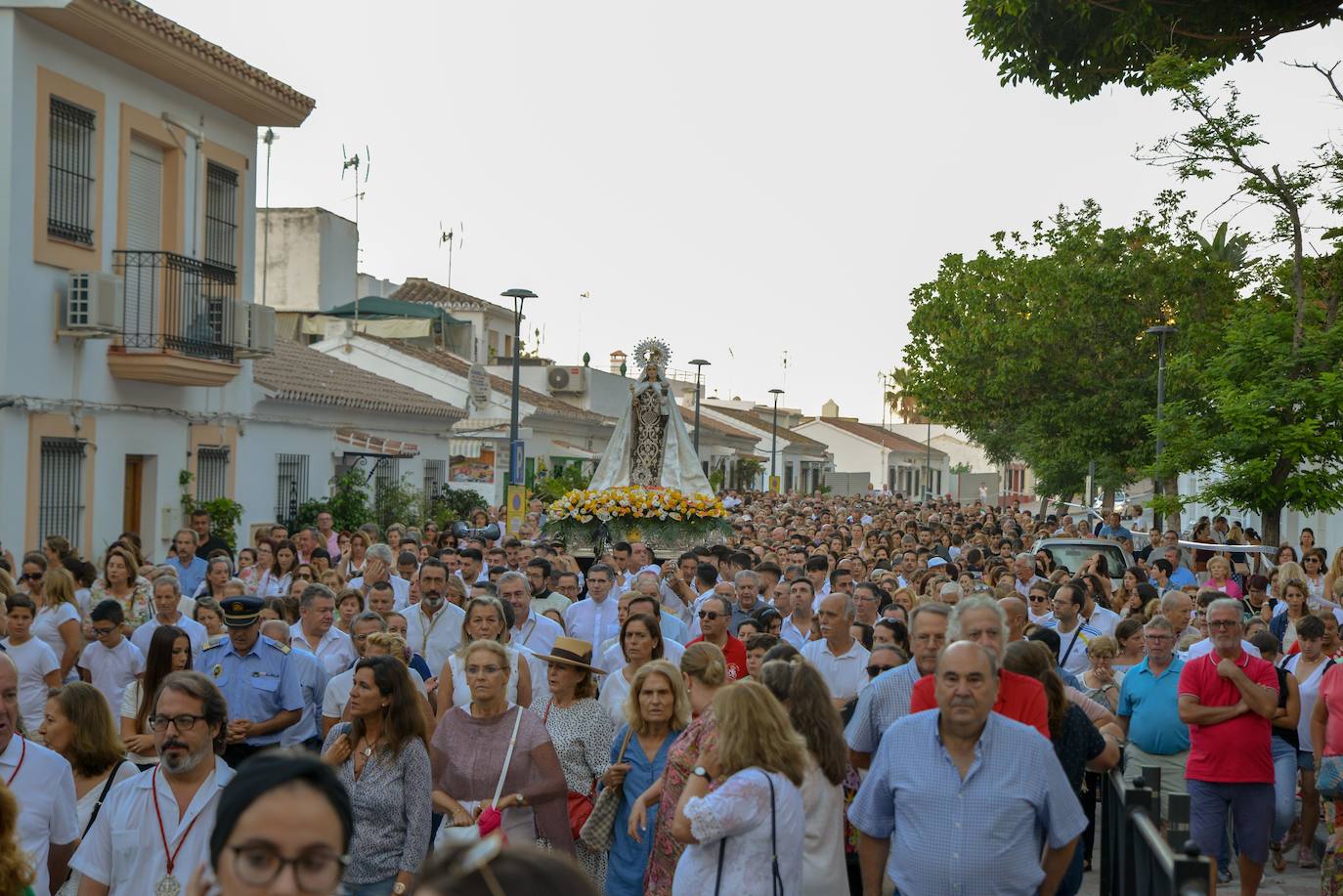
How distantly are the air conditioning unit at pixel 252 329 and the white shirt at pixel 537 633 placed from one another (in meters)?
13.3

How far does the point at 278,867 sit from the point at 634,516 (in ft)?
60.1

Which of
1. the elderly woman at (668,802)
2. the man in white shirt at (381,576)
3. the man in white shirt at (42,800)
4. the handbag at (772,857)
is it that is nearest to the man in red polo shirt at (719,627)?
the elderly woman at (668,802)

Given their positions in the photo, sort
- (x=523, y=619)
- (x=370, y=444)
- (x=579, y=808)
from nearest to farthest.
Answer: (x=579, y=808), (x=523, y=619), (x=370, y=444)

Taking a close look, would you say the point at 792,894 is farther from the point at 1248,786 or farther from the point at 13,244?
the point at 13,244

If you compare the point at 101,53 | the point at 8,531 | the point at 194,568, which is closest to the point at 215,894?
the point at 194,568

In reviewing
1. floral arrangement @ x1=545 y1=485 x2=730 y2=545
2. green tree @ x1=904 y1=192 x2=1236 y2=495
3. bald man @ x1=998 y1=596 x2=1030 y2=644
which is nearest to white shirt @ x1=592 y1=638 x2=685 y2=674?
bald man @ x1=998 y1=596 x2=1030 y2=644

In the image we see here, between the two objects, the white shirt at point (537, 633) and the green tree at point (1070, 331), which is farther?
the green tree at point (1070, 331)

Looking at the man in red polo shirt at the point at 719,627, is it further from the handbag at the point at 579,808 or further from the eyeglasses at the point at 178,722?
the eyeglasses at the point at 178,722

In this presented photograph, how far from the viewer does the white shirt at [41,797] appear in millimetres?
5625

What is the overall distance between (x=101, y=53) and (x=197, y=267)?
3181 mm

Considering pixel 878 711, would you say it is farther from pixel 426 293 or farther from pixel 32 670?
pixel 426 293

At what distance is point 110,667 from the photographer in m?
9.88

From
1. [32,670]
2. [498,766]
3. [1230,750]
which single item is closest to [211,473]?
[32,670]

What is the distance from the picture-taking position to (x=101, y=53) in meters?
20.5
